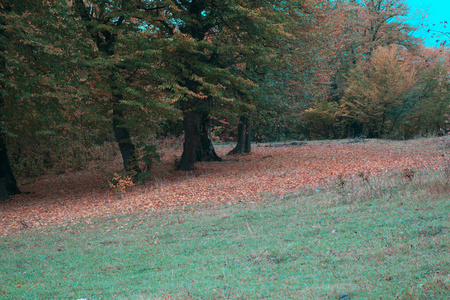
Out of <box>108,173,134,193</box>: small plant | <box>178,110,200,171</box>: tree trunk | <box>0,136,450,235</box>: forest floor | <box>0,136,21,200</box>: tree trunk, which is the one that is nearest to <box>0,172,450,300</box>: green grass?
<box>0,136,450,235</box>: forest floor

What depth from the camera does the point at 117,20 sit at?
15.3 m

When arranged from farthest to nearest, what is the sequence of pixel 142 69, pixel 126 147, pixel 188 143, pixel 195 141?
pixel 195 141, pixel 188 143, pixel 126 147, pixel 142 69

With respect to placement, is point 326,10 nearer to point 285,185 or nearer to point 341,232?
point 285,185

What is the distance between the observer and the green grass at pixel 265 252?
418 cm

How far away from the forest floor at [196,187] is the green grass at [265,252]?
1.45 meters

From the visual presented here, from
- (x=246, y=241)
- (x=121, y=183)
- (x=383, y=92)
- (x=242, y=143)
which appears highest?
(x=383, y=92)

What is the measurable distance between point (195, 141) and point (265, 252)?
46.6ft

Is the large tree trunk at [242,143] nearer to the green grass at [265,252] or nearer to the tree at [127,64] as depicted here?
the tree at [127,64]

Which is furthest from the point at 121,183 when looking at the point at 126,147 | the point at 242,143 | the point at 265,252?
the point at 242,143

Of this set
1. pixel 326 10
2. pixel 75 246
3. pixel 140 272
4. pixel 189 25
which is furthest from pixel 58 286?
pixel 326 10

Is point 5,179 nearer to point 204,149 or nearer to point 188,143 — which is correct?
point 188,143

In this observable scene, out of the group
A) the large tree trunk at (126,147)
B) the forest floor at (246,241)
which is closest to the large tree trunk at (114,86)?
the large tree trunk at (126,147)

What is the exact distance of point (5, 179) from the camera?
15.5 meters

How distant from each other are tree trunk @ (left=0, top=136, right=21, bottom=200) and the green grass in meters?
5.99
